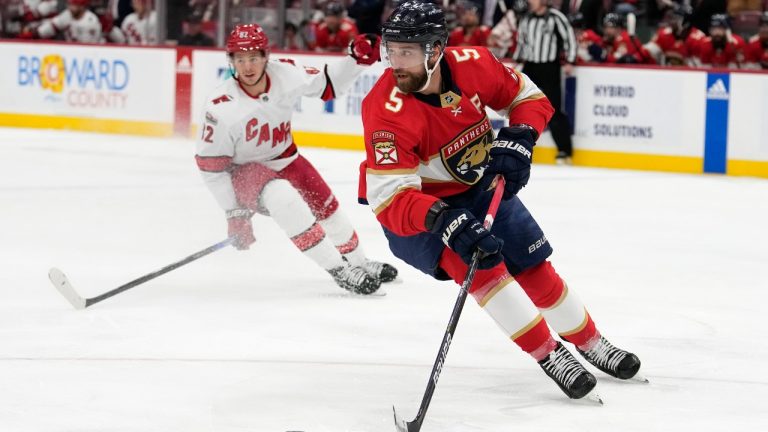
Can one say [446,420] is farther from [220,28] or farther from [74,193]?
[220,28]

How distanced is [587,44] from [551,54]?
927mm

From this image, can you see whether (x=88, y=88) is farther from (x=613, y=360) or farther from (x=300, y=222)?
(x=613, y=360)

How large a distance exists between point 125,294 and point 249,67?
38.0 inches

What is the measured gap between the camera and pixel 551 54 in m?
9.61

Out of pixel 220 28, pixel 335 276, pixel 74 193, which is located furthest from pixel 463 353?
pixel 220 28

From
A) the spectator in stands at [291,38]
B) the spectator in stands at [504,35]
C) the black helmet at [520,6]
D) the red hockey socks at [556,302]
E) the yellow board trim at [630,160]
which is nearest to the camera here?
the red hockey socks at [556,302]

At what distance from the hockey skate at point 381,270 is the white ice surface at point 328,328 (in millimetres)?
53

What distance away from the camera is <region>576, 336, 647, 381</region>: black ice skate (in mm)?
3461

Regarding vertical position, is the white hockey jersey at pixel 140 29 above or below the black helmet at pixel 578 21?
below

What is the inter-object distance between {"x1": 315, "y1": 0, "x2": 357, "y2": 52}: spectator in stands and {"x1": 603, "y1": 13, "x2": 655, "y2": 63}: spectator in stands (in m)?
2.35

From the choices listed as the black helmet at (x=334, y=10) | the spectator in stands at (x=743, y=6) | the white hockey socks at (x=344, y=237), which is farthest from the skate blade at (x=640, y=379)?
the black helmet at (x=334, y=10)

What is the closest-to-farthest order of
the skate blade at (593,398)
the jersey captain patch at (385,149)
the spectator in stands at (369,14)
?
the jersey captain patch at (385,149) → the skate blade at (593,398) → the spectator in stands at (369,14)

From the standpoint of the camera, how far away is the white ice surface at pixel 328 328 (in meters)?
3.19

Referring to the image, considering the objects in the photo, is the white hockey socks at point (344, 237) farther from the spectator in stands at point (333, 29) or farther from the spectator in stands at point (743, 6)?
the spectator in stands at point (333, 29)
